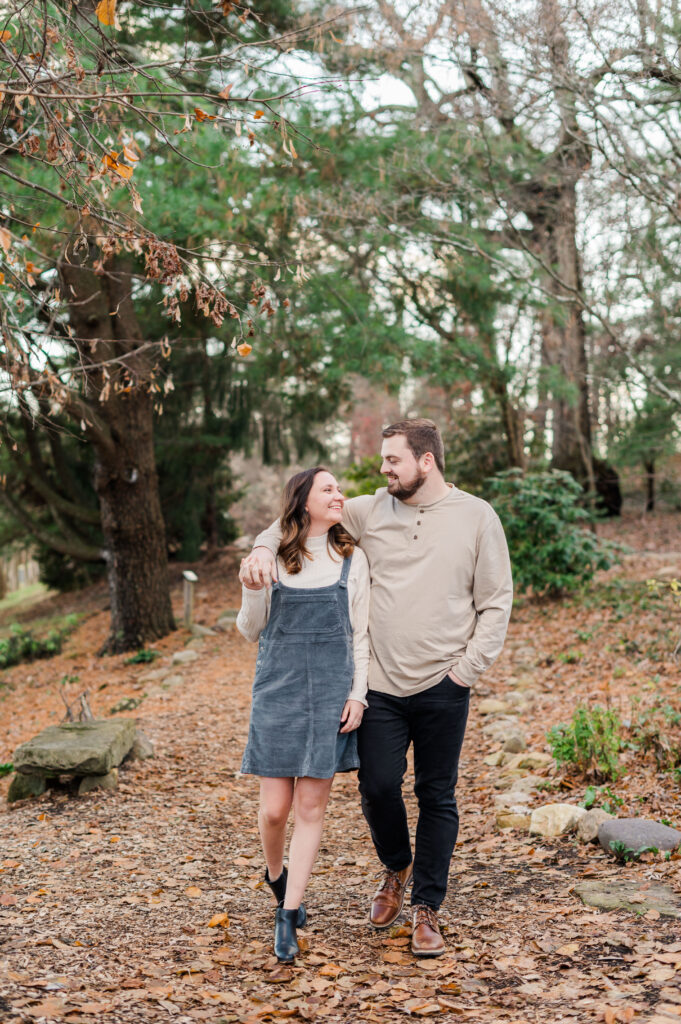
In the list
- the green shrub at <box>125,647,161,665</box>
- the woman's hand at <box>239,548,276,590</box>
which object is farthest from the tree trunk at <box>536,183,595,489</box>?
the green shrub at <box>125,647,161,665</box>

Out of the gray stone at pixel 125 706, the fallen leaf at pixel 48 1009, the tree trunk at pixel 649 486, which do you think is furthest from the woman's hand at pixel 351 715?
the tree trunk at pixel 649 486

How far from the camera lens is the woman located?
3.38m

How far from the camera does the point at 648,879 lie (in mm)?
3953

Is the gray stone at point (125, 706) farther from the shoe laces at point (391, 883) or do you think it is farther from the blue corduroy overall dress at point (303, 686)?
the blue corduroy overall dress at point (303, 686)

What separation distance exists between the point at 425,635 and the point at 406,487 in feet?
1.93

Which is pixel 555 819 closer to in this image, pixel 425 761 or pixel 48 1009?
pixel 425 761

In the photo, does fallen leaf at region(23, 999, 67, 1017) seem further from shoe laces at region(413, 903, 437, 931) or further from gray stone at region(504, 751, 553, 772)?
gray stone at region(504, 751, 553, 772)

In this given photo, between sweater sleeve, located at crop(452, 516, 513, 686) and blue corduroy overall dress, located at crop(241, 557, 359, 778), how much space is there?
470mm

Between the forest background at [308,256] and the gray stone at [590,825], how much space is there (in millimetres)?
2884

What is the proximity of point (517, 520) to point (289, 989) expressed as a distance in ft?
25.6

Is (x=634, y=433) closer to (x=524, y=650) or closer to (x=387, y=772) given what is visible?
(x=524, y=650)

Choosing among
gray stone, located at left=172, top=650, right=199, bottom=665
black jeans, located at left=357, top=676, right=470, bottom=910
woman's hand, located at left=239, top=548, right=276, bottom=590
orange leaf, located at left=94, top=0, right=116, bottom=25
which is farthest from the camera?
gray stone, located at left=172, top=650, right=199, bottom=665

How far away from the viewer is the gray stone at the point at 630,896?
3.64m

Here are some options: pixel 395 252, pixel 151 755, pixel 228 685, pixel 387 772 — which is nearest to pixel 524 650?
pixel 228 685
